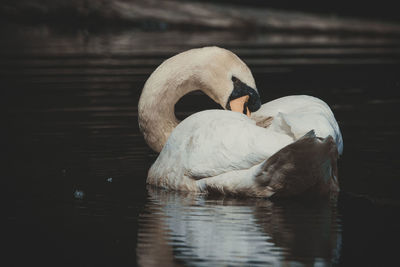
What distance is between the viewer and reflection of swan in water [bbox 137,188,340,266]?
4.72 m

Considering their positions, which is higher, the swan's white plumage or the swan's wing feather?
the swan's wing feather

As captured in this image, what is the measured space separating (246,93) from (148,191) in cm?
109

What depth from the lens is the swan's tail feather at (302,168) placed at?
213 inches

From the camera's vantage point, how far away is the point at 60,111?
1018 cm

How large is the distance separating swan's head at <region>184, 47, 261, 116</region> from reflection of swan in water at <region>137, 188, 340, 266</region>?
108cm

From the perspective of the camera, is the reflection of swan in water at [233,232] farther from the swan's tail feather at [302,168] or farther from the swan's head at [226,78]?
the swan's head at [226,78]

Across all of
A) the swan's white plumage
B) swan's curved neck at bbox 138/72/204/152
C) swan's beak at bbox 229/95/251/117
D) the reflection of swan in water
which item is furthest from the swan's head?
the reflection of swan in water

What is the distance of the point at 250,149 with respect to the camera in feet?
18.7

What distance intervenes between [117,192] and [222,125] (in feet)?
2.90

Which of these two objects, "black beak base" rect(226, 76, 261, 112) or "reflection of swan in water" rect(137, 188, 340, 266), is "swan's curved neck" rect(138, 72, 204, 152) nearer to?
"black beak base" rect(226, 76, 261, 112)

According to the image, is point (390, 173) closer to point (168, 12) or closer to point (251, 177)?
point (251, 177)

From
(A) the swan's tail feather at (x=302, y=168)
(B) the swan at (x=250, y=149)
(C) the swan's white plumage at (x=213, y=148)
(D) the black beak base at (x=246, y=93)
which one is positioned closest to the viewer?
(A) the swan's tail feather at (x=302, y=168)

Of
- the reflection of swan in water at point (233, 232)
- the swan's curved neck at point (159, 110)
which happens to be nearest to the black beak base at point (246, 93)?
the swan's curved neck at point (159, 110)

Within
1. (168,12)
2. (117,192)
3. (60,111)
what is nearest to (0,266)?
(117,192)
